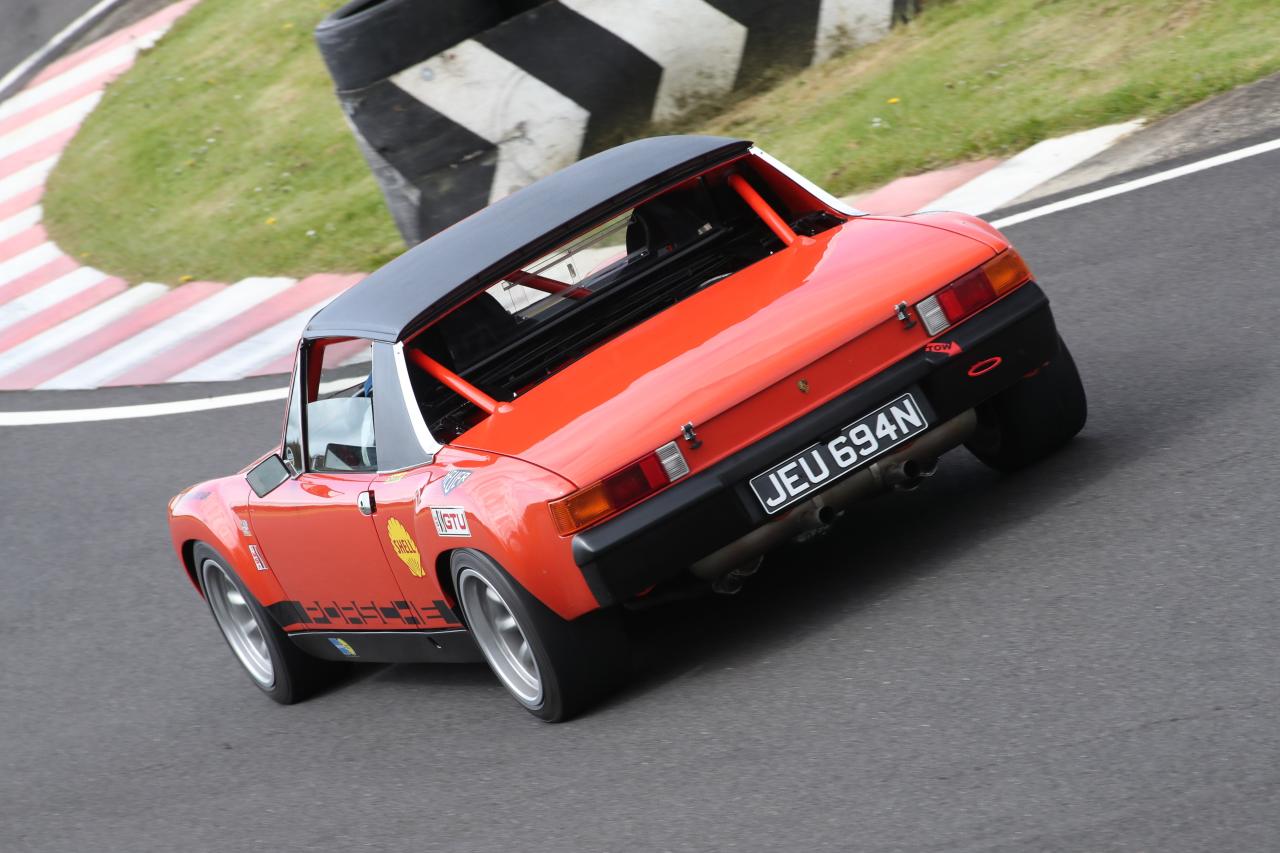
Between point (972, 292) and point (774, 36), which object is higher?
point (972, 292)

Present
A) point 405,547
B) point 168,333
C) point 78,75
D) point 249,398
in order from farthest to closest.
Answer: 1. point 78,75
2. point 168,333
3. point 249,398
4. point 405,547

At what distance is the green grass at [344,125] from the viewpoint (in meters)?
9.95

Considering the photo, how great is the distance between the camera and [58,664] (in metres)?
7.29

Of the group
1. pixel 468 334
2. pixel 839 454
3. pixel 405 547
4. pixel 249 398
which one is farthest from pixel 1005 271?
pixel 249 398

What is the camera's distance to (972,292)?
16.7 ft

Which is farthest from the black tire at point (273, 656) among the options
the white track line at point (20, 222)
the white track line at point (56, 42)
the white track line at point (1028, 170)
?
the white track line at point (56, 42)

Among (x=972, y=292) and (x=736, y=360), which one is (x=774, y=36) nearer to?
(x=972, y=292)

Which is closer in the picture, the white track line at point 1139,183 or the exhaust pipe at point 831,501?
the exhaust pipe at point 831,501

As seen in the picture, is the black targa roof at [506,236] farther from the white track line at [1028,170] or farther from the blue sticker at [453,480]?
the white track line at [1028,170]

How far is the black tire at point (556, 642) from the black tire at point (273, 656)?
140 cm

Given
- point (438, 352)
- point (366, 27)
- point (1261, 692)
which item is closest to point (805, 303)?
point (438, 352)

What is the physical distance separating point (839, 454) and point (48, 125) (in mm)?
14596

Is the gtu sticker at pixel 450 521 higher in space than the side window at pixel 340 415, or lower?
lower

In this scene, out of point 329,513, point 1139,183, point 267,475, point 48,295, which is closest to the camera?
point 329,513
